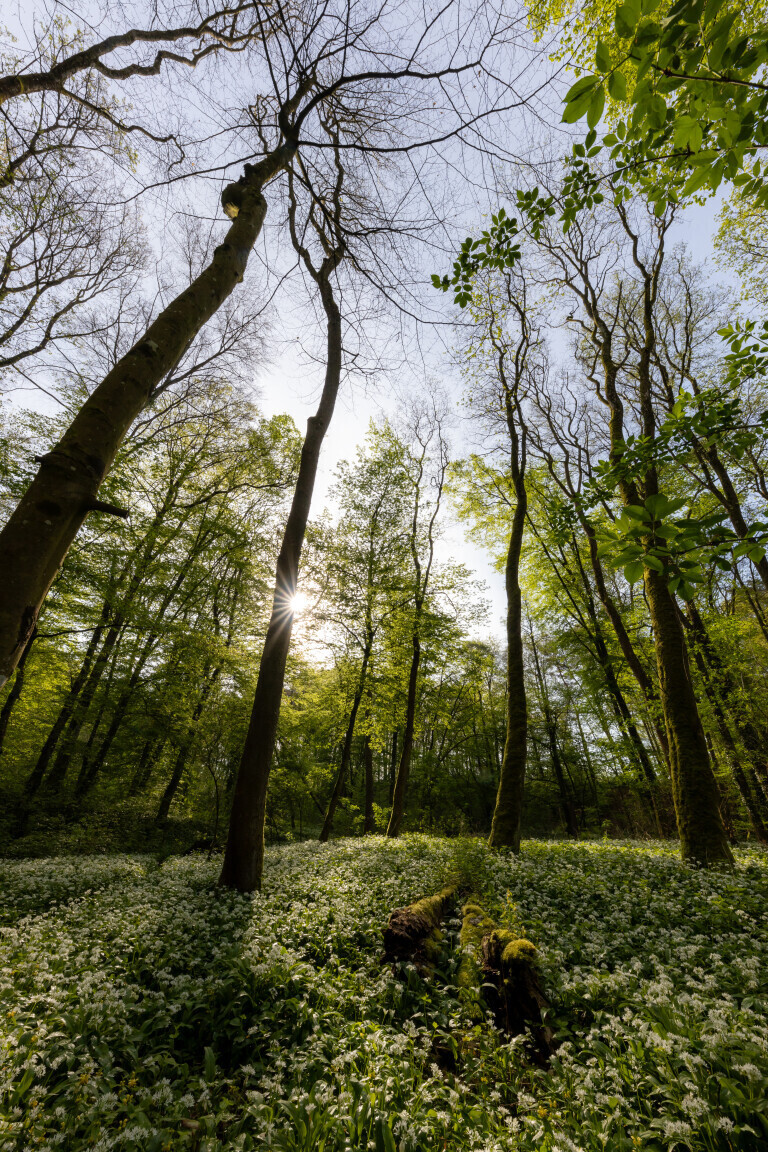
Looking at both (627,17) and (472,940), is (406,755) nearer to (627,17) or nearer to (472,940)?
(472,940)

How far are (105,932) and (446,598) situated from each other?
50.4ft

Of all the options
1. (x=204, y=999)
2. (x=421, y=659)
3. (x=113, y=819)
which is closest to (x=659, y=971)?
(x=204, y=999)

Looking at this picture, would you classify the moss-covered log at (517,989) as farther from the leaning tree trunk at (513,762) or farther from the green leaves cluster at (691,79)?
the green leaves cluster at (691,79)

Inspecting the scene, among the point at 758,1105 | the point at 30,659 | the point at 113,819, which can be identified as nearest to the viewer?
the point at 758,1105

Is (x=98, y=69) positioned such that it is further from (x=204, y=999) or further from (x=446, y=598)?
(x=446, y=598)

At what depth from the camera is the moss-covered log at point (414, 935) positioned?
484 cm

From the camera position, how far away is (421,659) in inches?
703

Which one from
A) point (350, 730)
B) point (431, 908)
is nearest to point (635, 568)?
point (431, 908)

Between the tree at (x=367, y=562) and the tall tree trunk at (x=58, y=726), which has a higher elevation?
the tree at (x=367, y=562)

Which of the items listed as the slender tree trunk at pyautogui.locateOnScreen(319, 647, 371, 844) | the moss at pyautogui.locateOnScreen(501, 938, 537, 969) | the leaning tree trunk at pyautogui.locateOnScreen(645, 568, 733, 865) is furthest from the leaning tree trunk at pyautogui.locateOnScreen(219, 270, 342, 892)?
the slender tree trunk at pyautogui.locateOnScreen(319, 647, 371, 844)

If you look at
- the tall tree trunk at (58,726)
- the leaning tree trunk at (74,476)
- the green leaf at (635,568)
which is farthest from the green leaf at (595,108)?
the tall tree trunk at (58,726)

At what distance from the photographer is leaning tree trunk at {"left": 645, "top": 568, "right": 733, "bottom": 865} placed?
23.4 ft

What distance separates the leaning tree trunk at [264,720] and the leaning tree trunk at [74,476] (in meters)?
4.25

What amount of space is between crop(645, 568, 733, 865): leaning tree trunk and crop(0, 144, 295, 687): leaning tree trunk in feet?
24.4
